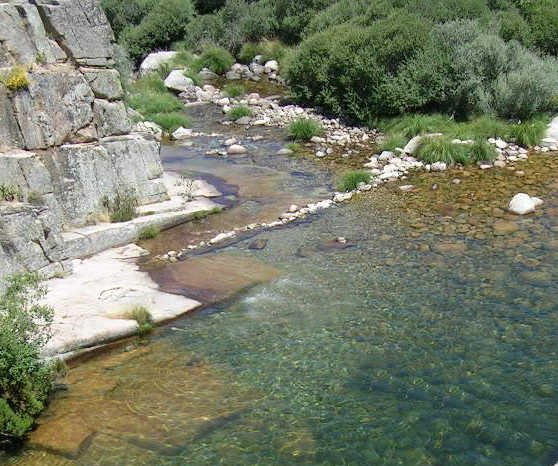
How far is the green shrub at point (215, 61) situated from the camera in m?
43.6

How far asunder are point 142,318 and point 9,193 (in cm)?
497

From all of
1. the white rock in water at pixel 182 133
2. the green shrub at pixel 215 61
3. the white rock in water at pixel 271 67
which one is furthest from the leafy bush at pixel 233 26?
the white rock in water at pixel 182 133

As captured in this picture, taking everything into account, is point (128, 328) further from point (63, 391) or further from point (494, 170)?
point (494, 170)

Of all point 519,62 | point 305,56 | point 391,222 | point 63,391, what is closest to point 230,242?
point 391,222

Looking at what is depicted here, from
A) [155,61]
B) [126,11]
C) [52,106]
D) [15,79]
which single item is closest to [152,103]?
[155,61]

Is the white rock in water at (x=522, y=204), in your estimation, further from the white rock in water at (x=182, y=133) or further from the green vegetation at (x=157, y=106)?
the green vegetation at (x=157, y=106)

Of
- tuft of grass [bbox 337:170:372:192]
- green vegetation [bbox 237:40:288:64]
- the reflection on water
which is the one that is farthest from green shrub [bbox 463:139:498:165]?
green vegetation [bbox 237:40:288:64]

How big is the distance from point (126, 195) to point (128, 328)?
6.58 meters

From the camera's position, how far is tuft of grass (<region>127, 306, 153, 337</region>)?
1212 cm

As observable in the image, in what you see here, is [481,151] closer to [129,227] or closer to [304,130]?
[304,130]

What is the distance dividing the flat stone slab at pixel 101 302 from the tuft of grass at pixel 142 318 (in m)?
0.10

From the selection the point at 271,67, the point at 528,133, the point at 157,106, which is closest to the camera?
the point at 528,133

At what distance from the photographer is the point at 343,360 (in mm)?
10852

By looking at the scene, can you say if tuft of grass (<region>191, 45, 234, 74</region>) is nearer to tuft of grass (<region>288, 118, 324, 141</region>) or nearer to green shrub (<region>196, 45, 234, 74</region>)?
green shrub (<region>196, 45, 234, 74</region>)
